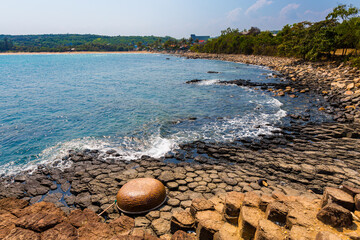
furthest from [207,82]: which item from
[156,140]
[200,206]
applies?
[200,206]

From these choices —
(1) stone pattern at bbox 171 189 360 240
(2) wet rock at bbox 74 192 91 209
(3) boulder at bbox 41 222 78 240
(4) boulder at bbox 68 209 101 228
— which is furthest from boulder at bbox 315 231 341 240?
(2) wet rock at bbox 74 192 91 209

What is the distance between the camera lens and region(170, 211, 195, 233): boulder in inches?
253

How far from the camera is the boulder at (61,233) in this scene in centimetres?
538

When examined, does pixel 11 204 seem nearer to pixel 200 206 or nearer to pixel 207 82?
pixel 200 206

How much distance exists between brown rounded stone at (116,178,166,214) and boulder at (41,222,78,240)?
6.93 feet

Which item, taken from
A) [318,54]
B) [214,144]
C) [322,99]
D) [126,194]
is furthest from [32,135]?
[318,54]

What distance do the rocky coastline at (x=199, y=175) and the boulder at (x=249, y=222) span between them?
0.66 meters

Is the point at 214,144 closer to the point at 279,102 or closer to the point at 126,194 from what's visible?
the point at 126,194

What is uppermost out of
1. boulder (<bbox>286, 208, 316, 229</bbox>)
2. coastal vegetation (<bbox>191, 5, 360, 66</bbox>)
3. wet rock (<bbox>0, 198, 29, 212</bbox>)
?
coastal vegetation (<bbox>191, 5, 360, 66</bbox>)

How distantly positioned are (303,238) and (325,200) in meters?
1.72

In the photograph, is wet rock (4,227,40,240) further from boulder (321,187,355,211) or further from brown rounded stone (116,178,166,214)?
boulder (321,187,355,211)

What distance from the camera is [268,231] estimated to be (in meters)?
4.63

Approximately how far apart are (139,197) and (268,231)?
15.5ft

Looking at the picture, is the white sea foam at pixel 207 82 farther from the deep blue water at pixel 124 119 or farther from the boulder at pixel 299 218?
the boulder at pixel 299 218
